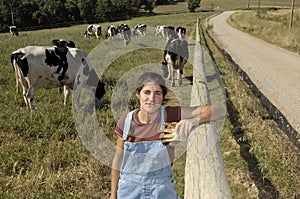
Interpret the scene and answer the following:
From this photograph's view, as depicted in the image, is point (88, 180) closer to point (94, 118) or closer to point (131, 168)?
point (131, 168)

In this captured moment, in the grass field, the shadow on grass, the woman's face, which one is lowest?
the shadow on grass

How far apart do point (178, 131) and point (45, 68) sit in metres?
5.84

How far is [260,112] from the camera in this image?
7.05 metres

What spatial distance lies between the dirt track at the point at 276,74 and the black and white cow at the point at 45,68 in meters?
4.38

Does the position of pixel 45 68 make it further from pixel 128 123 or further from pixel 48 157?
pixel 128 123

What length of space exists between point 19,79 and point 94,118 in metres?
2.24

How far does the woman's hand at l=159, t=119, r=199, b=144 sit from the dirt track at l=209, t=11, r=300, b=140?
189 inches

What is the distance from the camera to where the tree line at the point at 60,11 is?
2228 inches

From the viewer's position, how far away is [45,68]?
736 centimetres

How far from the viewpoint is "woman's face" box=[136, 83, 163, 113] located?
254 cm

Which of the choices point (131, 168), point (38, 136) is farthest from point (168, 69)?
point (131, 168)

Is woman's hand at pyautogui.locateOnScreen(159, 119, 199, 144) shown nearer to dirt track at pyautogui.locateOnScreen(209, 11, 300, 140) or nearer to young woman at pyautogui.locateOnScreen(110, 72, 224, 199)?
young woman at pyautogui.locateOnScreen(110, 72, 224, 199)

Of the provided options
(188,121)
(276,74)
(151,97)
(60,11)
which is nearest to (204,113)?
(188,121)

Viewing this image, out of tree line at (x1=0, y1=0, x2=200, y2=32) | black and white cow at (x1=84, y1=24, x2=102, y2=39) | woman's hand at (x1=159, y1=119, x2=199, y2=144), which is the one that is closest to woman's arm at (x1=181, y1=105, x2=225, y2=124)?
woman's hand at (x1=159, y1=119, x2=199, y2=144)
